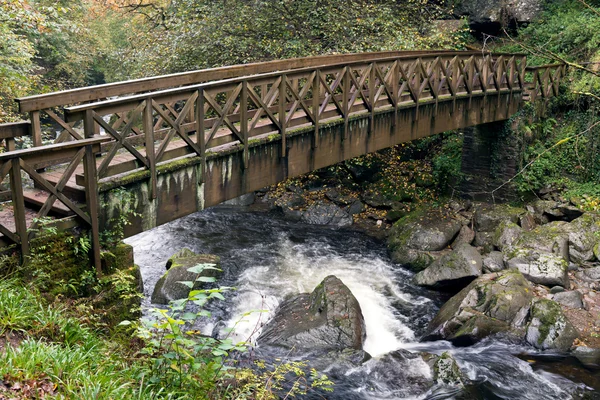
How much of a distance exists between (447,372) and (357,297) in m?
3.14

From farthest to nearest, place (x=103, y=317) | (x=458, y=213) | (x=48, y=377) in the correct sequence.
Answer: (x=458, y=213), (x=103, y=317), (x=48, y=377)

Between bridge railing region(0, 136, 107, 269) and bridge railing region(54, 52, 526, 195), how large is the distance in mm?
321

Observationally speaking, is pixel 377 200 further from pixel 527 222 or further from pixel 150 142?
pixel 150 142

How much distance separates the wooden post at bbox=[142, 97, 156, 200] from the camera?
6.44 metres

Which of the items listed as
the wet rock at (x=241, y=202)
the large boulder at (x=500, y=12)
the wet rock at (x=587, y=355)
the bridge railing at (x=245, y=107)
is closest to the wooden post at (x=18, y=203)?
the bridge railing at (x=245, y=107)

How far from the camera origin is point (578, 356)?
28.4 ft

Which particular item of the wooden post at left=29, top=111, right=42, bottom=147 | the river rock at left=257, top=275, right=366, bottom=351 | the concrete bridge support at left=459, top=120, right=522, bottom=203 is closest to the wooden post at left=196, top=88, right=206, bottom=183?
the wooden post at left=29, top=111, right=42, bottom=147

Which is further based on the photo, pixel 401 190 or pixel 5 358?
pixel 401 190

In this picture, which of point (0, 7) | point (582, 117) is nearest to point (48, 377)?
point (0, 7)

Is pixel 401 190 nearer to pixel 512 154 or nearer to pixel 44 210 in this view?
pixel 512 154

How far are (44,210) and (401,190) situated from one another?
12.1 metres

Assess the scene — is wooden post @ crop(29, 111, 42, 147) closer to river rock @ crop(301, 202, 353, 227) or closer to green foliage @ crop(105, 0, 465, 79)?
green foliage @ crop(105, 0, 465, 79)

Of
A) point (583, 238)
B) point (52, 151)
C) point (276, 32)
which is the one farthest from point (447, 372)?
point (276, 32)

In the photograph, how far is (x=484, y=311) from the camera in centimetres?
961
